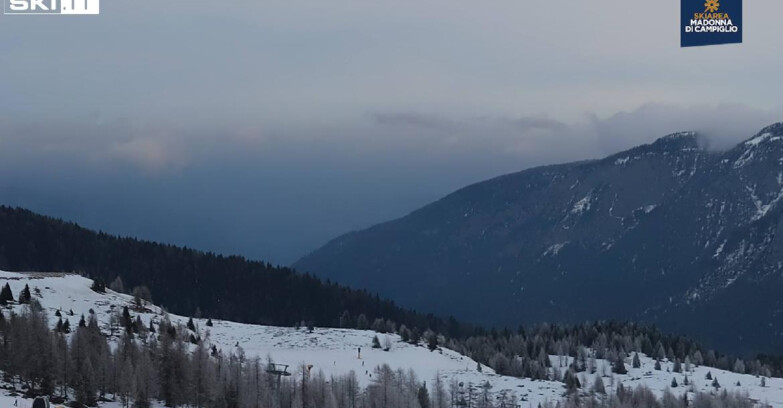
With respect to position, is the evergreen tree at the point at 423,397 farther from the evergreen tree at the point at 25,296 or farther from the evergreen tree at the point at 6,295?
the evergreen tree at the point at 6,295

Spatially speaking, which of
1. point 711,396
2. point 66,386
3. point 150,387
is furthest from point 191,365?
point 711,396

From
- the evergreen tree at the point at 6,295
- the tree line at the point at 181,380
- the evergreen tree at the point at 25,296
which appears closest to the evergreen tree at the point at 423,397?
the tree line at the point at 181,380

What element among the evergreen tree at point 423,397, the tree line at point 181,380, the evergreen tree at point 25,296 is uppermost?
the evergreen tree at point 25,296

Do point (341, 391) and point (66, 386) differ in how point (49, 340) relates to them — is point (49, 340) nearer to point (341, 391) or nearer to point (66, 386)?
point (66, 386)

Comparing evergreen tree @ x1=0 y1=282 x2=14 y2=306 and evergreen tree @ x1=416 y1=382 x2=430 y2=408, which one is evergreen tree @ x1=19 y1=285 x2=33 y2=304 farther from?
evergreen tree @ x1=416 y1=382 x2=430 y2=408

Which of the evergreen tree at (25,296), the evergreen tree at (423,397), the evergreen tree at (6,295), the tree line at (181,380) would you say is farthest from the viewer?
the evergreen tree at (25,296)

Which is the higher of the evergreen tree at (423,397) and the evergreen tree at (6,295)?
the evergreen tree at (6,295)

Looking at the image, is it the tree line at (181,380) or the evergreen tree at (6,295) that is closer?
the tree line at (181,380)

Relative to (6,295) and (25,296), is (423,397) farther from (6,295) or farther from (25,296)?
(6,295)

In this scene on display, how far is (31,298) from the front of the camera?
590 feet

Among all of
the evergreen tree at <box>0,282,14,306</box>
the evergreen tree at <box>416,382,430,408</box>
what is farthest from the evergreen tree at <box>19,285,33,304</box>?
the evergreen tree at <box>416,382,430,408</box>

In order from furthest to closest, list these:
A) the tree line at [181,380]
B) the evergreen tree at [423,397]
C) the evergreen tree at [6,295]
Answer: the evergreen tree at [423,397] < the evergreen tree at [6,295] < the tree line at [181,380]

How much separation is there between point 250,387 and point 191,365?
1081cm

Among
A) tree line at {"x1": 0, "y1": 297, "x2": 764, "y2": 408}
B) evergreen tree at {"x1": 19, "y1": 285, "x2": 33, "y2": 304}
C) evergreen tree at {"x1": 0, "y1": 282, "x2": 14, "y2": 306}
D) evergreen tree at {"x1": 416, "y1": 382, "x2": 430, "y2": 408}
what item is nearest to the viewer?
tree line at {"x1": 0, "y1": 297, "x2": 764, "y2": 408}
